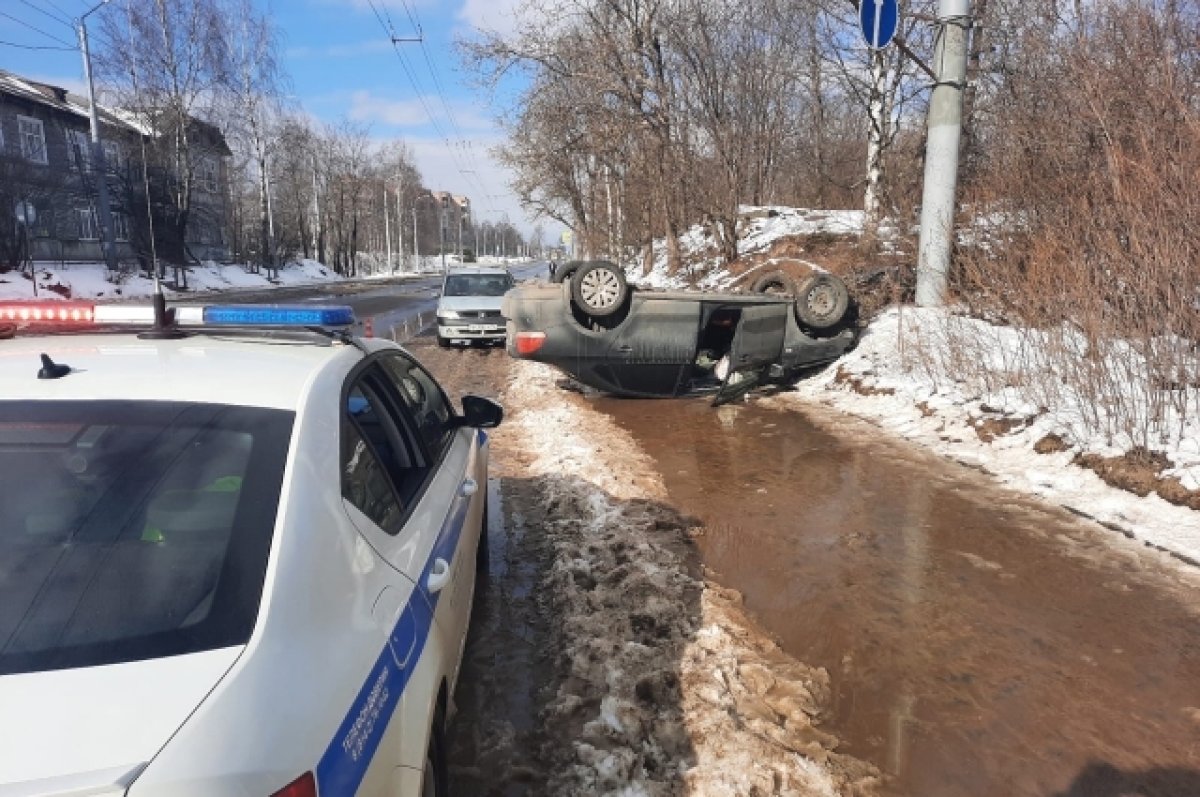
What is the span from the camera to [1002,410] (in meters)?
7.08

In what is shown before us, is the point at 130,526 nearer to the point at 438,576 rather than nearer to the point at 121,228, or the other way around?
the point at 438,576

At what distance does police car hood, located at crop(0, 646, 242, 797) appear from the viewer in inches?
44.5

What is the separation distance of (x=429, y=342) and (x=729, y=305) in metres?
8.59

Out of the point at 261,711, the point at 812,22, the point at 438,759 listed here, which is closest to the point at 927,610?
the point at 438,759

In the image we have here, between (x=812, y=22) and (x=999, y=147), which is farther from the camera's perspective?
(x=812, y=22)

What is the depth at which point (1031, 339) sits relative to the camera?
22.3ft

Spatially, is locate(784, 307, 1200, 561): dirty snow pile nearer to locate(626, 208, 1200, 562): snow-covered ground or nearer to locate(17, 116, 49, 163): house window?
locate(626, 208, 1200, 562): snow-covered ground

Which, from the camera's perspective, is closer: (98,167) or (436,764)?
(436,764)

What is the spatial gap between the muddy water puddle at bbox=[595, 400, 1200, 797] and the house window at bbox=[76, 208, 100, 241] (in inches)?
1712

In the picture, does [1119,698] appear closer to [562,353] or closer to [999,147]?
[562,353]

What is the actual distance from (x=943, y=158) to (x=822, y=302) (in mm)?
2524

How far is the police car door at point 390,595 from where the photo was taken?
1.58 meters

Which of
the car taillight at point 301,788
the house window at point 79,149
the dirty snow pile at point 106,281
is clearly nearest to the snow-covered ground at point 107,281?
the dirty snow pile at point 106,281

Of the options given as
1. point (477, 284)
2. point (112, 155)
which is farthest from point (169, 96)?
point (477, 284)
